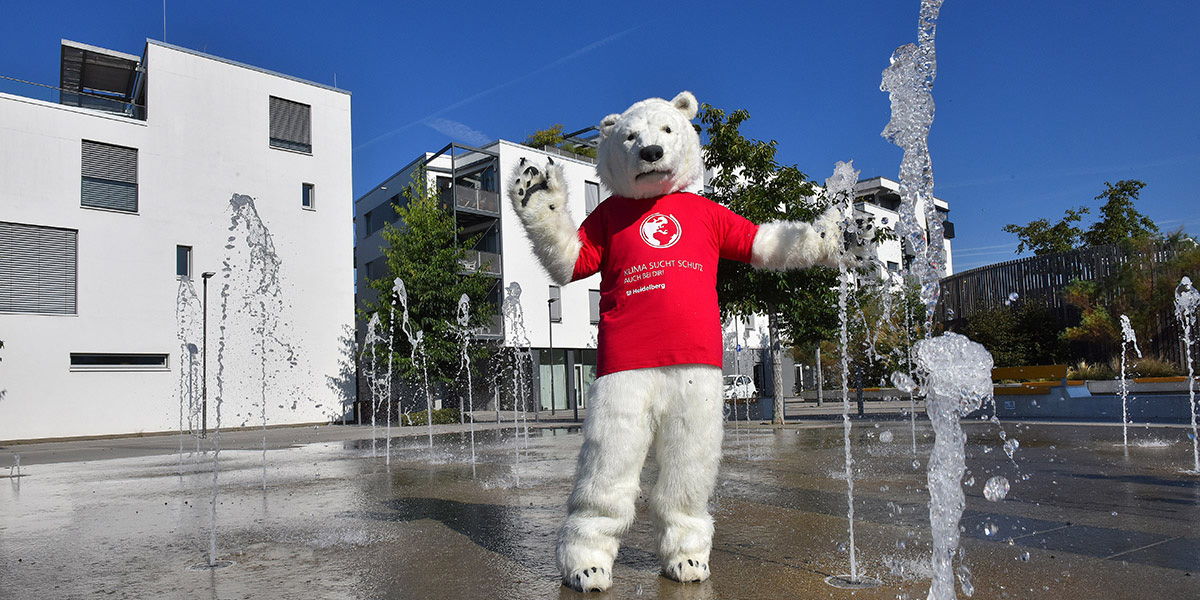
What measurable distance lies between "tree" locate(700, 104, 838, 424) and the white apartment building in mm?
16114

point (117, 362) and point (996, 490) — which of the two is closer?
point (996, 490)

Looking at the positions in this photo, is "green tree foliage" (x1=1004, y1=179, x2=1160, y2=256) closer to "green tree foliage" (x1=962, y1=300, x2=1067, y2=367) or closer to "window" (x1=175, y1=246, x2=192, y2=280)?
"green tree foliage" (x1=962, y1=300, x2=1067, y2=367)

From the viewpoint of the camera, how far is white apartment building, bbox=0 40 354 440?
20719 mm

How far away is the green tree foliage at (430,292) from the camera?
2566cm

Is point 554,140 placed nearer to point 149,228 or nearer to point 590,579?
point 149,228

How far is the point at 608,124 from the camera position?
404 centimetres

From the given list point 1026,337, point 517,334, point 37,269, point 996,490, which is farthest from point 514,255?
point 996,490

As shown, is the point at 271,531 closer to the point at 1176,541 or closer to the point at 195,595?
the point at 195,595

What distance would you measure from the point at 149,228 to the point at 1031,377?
2354 centimetres

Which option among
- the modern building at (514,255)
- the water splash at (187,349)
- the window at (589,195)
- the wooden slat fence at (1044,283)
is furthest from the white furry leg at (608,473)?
the window at (589,195)

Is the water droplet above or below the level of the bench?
below

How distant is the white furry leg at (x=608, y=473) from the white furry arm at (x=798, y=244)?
3.11 ft

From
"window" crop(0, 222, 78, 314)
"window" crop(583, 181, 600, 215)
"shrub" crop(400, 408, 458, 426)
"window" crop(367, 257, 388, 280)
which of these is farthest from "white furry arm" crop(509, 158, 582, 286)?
"window" crop(367, 257, 388, 280)

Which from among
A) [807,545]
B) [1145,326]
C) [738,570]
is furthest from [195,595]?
[1145,326]
